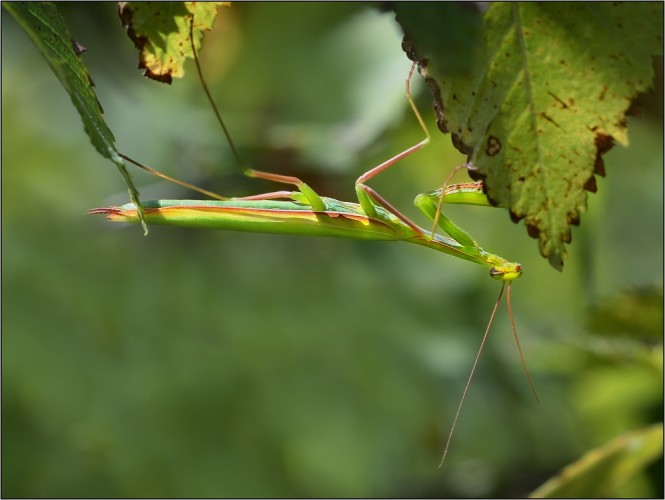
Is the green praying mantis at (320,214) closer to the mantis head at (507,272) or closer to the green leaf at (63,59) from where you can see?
the mantis head at (507,272)

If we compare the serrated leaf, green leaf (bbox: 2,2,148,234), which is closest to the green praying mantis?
the serrated leaf

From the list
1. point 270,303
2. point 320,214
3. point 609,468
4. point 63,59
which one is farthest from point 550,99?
point 270,303

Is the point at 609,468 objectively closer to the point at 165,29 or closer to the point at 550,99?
the point at 550,99

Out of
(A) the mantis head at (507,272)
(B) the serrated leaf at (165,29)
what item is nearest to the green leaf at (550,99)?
(B) the serrated leaf at (165,29)

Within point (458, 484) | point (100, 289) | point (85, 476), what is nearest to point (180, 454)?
point (85, 476)

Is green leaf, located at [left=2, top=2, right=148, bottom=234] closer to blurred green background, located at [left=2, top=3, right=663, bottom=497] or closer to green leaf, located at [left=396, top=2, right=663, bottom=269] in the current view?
green leaf, located at [left=396, top=2, right=663, bottom=269]
